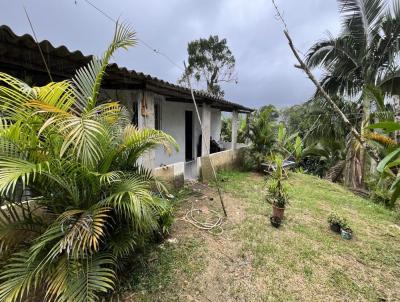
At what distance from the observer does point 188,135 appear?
9.89 meters

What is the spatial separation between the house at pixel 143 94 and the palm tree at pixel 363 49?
4075 mm

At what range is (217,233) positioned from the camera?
14.7 ft

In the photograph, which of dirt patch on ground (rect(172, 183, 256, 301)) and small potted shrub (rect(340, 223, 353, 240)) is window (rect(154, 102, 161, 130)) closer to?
dirt patch on ground (rect(172, 183, 256, 301))

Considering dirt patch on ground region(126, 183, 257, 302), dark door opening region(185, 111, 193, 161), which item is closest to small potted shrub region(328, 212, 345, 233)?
dirt patch on ground region(126, 183, 257, 302)

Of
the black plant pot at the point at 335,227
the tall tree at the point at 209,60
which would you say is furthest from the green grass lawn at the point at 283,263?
the tall tree at the point at 209,60

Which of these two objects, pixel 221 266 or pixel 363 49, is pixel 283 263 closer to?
pixel 221 266

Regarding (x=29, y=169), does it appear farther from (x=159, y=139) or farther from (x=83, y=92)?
(x=159, y=139)

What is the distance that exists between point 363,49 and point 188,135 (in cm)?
720

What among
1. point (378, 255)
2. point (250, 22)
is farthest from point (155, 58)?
point (378, 255)

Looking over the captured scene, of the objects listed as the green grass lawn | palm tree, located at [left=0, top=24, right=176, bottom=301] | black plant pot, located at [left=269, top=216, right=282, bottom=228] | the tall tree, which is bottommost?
the green grass lawn

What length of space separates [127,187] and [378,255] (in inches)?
184

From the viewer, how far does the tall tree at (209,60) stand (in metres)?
20.0

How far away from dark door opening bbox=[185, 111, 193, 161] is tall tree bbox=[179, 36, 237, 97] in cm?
1070

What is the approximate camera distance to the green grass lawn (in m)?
3.12
